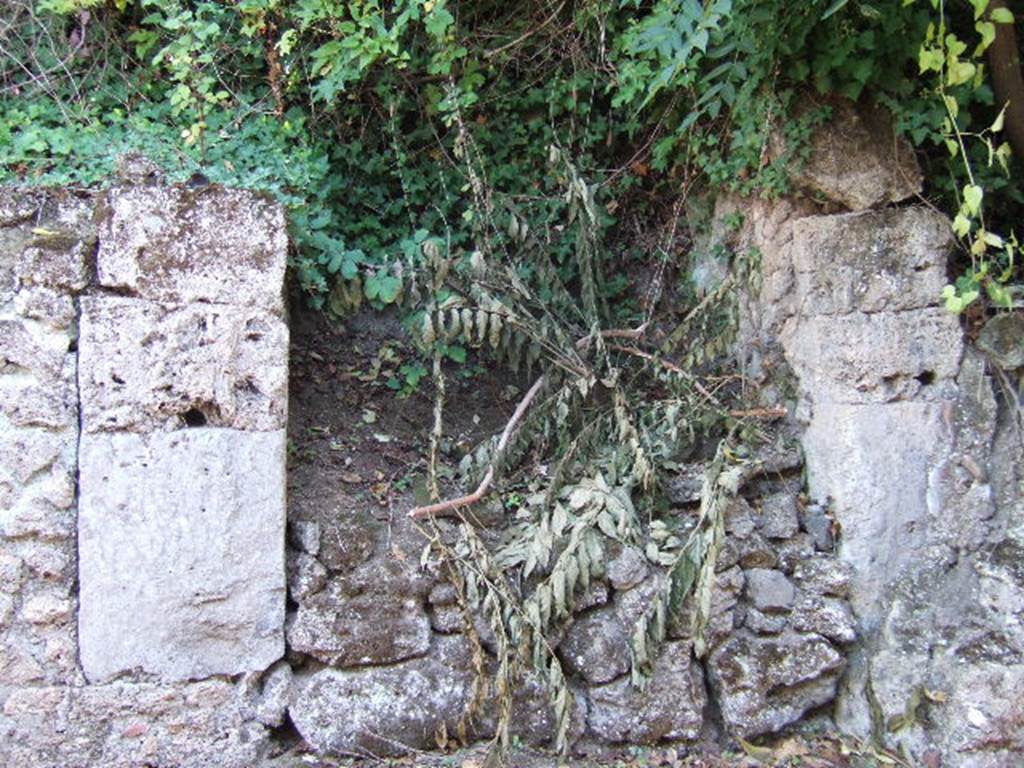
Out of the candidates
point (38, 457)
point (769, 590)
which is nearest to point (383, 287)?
point (38, 457)

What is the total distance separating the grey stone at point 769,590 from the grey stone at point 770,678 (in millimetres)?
109

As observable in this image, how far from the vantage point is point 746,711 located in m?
3.18

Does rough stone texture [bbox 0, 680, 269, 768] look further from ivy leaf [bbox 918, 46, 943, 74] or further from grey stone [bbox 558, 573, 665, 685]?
ivy leaf [bbox 918, 46, 943, 74]

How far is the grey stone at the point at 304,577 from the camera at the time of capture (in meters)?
3.08

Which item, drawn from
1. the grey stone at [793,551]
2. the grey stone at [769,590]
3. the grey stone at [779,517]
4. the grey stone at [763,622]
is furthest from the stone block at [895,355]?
the grey stone at [763,622]

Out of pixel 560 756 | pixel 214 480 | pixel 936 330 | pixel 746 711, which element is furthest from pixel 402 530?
pixel 936 330

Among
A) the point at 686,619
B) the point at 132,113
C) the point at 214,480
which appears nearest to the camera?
the point at 214,480

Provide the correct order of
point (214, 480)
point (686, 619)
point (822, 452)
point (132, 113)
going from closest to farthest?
point (214, 480)
point (686, 619)
point (822, 452)
point (132, 113)

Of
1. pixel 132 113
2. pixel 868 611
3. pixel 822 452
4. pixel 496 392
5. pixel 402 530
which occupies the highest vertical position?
pixel 132 113

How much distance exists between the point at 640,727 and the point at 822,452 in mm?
1196

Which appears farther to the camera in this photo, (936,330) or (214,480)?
(936,330)

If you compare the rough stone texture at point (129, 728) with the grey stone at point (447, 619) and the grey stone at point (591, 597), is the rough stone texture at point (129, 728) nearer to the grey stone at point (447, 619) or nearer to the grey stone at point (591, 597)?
the grey stone at point (447, 619)

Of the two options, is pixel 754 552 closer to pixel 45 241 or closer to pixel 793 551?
pixel 793 551

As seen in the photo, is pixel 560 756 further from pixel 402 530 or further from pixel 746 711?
pixel 402 530
